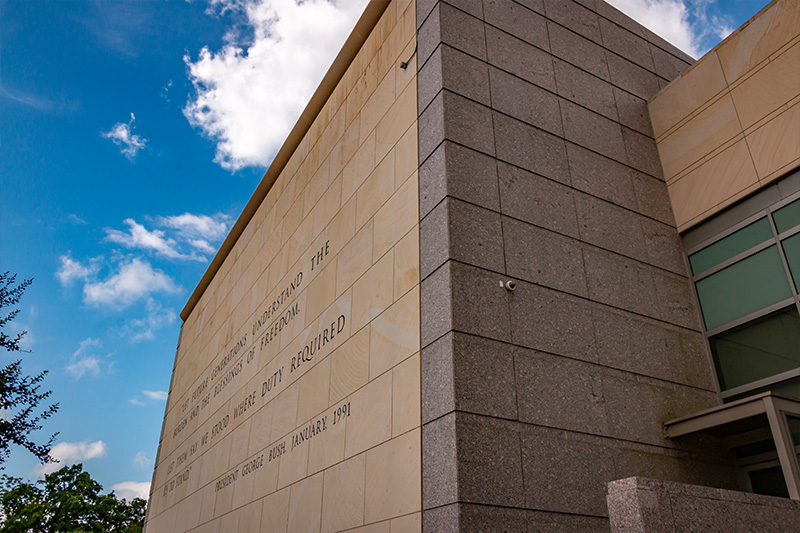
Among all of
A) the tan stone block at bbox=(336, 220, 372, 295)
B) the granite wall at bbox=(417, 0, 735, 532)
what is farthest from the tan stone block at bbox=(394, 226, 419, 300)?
the tan stone block at bbox=(336, 220, 372, 295)

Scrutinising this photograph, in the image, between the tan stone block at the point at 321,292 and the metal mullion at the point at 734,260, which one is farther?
the tan stone block at the point at 321,292

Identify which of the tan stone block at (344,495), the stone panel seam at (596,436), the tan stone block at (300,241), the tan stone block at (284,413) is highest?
the tan stone block at (300,241)

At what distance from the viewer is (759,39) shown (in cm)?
1192

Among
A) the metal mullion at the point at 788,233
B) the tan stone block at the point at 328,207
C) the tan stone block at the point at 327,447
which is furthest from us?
the tan stone block at the point at 328,207

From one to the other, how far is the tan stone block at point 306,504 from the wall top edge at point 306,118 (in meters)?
10.3

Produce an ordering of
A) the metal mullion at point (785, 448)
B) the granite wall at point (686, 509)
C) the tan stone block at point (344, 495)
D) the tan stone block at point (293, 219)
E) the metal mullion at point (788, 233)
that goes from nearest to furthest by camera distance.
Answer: the granite wall at point (686, 509), the metal mullion at point (785, 448), the tan stone block at point (344, 495), the metal mullion at point (788, 233), the tan stone block at point (293, 219)

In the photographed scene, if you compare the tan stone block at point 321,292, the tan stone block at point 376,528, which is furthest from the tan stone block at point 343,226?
the tan stone block at point 376,528

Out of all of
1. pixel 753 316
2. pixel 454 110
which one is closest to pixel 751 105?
pixel 753 316

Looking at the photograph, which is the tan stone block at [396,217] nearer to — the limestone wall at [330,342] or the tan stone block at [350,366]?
the limestone wall at [330,342]

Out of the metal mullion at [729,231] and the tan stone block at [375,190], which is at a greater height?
the tan stone block at [375,190]

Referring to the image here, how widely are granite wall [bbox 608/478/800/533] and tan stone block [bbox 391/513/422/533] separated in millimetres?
2499

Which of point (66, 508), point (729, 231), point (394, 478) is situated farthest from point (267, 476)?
point (66, 508)

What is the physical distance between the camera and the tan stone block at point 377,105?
41.8ft

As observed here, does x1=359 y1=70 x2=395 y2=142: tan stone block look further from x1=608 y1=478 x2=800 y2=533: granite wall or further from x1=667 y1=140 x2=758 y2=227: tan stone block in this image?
x1=608 y1=478 x2=800 y2=533: granite wall
